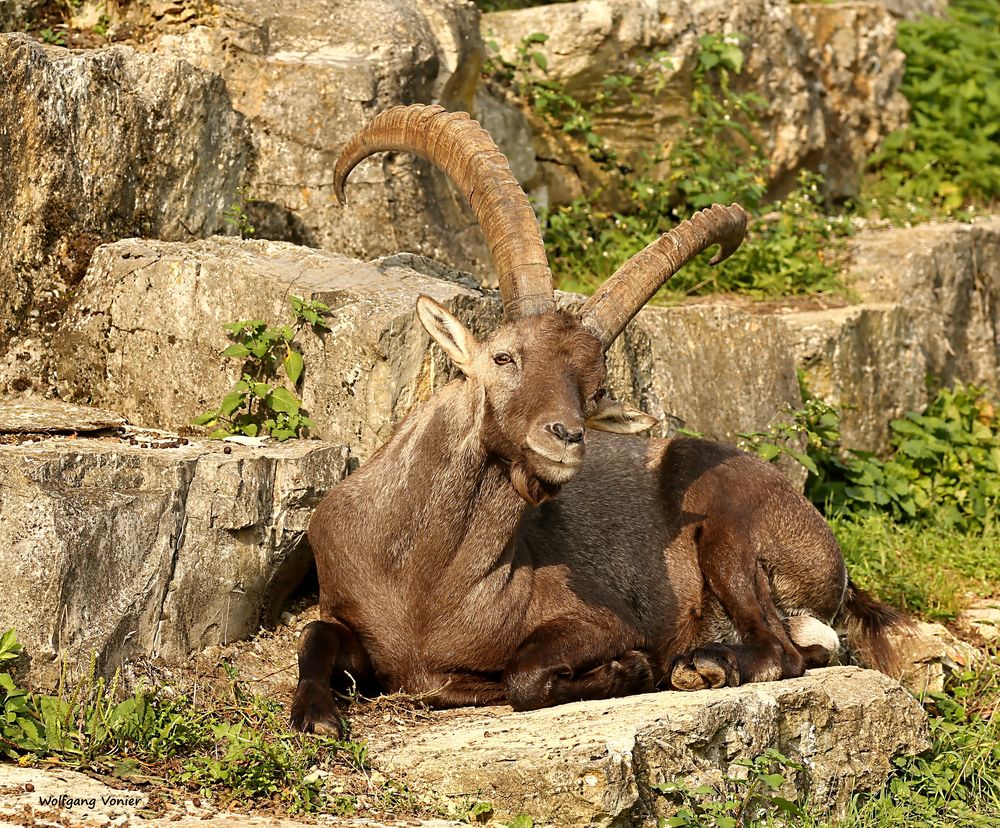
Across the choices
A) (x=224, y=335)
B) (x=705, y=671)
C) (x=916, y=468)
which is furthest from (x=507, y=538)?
(x=916, y=468)

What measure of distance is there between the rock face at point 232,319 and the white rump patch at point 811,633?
1572mm

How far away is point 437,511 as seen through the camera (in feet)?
17.9

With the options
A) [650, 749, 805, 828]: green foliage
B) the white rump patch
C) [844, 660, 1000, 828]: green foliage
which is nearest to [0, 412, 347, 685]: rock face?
[650, 749, 805, 828]: green foliage

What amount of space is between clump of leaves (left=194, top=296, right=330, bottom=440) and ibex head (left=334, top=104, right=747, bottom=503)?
1.00 metres

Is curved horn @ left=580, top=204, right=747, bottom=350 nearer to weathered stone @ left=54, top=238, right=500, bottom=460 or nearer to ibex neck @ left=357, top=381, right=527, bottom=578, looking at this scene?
ibex neck @ left=357, top=381, right=527, bottom=578

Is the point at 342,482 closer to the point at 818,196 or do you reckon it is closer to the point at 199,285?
the point at 199,285

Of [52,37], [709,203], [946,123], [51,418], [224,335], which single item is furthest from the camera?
[946,123]

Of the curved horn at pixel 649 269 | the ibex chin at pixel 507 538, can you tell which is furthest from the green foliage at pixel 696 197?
the ibex chin at pixel 507 538

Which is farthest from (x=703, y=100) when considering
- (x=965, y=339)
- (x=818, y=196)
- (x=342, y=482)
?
(x=342, y=482)

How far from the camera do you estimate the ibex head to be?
500cm

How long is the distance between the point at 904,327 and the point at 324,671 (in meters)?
6.02

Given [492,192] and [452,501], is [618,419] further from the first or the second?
[492,192]

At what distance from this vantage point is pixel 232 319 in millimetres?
6574

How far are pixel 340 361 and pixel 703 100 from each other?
5.47m
